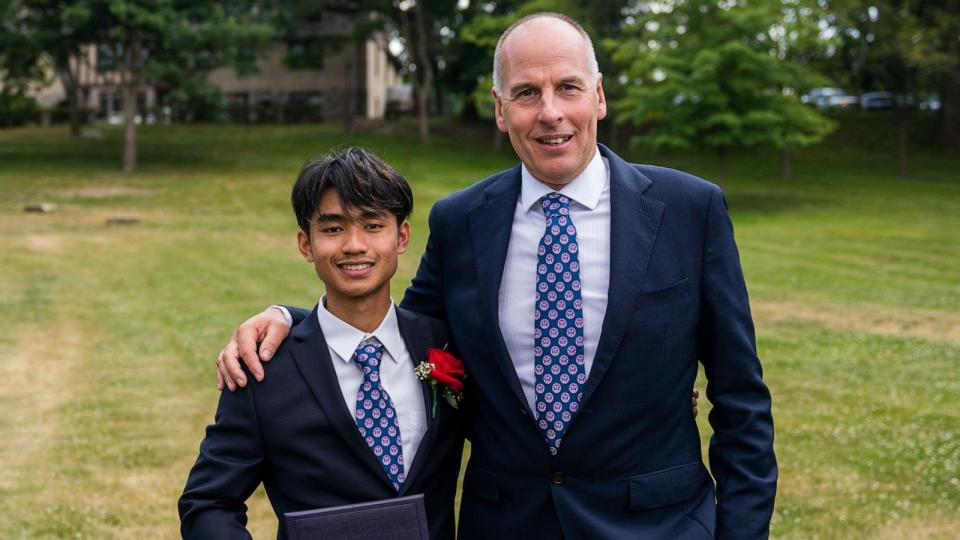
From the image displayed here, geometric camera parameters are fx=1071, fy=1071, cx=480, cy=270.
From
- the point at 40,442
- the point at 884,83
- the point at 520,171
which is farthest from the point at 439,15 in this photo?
the point at 520,171

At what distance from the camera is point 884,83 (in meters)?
41.5

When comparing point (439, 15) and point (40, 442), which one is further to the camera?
point (439, 15)

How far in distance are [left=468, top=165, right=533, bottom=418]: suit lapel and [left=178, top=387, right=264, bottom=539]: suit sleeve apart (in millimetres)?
706

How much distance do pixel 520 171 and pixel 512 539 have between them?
3.67 ft

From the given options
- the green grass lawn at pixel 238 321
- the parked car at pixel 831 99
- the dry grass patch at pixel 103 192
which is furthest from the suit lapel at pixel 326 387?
the parked car at pixel 831 99

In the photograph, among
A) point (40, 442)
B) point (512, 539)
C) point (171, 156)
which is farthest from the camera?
point (171, 156)

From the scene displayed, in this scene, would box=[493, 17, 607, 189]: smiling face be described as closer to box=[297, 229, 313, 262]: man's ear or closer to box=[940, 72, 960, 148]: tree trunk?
box=[297, 229, 313, 262]: man's ear

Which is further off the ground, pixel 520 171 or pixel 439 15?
pixel 439 15

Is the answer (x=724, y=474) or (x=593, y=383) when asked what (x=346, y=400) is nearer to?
(x=593, y=383)

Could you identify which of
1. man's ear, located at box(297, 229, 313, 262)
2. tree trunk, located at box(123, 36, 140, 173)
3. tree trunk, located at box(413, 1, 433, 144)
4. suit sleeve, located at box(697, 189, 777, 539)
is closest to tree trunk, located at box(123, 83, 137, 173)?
tree trunk, located at box(123, 36, 140, 173)

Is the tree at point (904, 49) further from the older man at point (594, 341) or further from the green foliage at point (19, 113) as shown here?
the green foliage at point (19, 113)

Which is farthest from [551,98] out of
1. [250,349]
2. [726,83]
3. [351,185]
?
[726,83]

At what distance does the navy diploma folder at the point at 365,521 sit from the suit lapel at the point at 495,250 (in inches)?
18.2

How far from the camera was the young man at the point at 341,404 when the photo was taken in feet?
9.67
